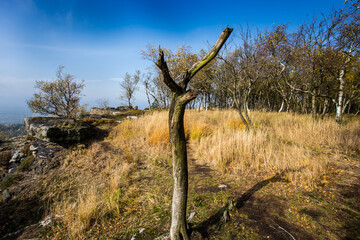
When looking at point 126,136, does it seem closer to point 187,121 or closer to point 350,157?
point 187,121

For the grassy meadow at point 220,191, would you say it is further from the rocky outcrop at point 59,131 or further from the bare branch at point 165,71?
the bare branch at point 165,71

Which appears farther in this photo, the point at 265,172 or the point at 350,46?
the point at 350,46

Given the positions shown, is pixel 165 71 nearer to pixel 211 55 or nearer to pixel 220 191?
pixel 211 55

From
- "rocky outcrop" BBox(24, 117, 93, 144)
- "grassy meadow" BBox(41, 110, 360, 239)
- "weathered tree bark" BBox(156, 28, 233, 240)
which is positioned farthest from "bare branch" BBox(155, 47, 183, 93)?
"rocky outcrop" BBox(24, 117, 93, 144)

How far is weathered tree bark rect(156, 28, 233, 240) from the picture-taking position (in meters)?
1.37

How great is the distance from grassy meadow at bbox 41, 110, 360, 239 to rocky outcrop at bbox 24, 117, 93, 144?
890 millimetres

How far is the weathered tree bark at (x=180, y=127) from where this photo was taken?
1.37 meters

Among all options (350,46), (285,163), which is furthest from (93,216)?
(350,46)

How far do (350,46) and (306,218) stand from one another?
8.38m

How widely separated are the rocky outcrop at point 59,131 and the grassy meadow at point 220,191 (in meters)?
0.89

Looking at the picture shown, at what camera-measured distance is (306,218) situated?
2.07 metres

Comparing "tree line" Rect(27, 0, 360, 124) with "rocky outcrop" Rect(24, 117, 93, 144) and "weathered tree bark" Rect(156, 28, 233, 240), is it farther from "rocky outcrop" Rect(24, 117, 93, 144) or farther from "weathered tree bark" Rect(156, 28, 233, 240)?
"rocky outcrop" Rect(24, 117, 93, 144)

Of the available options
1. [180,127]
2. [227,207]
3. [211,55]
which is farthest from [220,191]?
[211,55]

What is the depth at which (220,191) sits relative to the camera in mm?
2973
